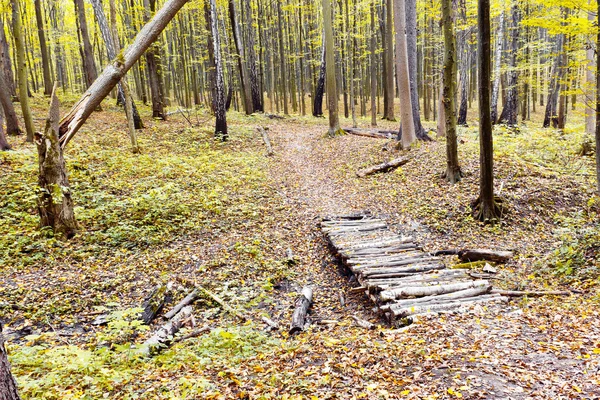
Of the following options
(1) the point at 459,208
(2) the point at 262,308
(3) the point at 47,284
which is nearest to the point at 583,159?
(1) the point at 459,208

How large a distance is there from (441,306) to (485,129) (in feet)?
16.4

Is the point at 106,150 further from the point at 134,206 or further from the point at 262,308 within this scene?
the point at 262,308

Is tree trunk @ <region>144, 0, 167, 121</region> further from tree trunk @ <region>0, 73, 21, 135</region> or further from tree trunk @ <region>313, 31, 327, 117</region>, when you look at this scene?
tree trunk @ <region>313, 31, 327, 117</region>

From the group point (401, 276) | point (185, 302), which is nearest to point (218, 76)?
point (185, 302)

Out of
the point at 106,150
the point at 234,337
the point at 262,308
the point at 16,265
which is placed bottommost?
the point at 262,308

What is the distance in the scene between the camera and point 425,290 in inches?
230

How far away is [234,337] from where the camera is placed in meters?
4.65

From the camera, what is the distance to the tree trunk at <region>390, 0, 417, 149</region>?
1336 cm

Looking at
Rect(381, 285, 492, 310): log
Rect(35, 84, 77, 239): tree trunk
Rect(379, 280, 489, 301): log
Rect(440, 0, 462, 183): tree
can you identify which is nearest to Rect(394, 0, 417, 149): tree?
Rect(440, 0, 462, 183): tree

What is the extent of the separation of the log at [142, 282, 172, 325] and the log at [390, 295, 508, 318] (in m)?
3.60

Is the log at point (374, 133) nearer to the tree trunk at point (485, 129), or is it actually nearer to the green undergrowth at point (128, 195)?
the green undergrowth at point (128, 195)

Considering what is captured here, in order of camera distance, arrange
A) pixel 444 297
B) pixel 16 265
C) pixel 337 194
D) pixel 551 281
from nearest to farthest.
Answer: pixel 444 297 → pixel 551 281 → pixel 16 265 → pixel 337 194

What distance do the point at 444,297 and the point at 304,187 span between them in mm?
7514

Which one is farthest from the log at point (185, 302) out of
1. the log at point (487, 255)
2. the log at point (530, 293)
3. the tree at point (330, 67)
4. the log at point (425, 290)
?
the tree at point (330, 67)
